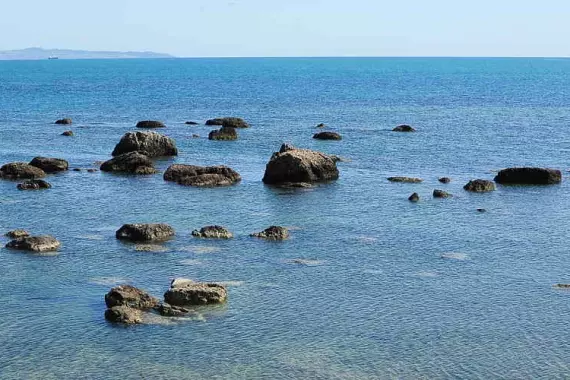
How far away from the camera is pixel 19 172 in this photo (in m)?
80.7

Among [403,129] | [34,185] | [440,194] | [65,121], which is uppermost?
[440,194]

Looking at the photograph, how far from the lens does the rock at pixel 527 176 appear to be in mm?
79562

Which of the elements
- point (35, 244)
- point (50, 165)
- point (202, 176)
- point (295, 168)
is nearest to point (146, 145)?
point (50, 165)

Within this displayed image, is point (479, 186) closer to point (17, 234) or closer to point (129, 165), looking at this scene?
point (129, 165)

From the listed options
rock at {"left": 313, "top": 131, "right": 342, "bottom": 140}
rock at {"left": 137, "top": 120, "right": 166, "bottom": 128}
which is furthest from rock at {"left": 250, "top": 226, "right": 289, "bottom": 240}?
rock at {"left": 137, "top": 120, "right": 166, "bottom": 128}

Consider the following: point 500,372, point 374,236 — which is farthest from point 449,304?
point 374,236

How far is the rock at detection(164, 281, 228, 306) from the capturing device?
4450 cm

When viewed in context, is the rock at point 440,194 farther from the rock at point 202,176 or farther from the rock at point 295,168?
the rock at point 202,176

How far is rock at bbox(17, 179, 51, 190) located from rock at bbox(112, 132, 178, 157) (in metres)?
18.1

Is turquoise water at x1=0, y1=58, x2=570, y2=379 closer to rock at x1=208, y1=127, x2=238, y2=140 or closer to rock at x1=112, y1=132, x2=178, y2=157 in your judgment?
rock at x1=112, y1=132, x2=178, y2=157

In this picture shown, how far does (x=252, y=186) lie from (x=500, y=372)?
43.1 m

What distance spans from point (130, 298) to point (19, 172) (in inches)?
1613

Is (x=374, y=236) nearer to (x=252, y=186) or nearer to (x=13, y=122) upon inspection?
(x=252, y=186)

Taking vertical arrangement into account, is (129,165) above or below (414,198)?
below
